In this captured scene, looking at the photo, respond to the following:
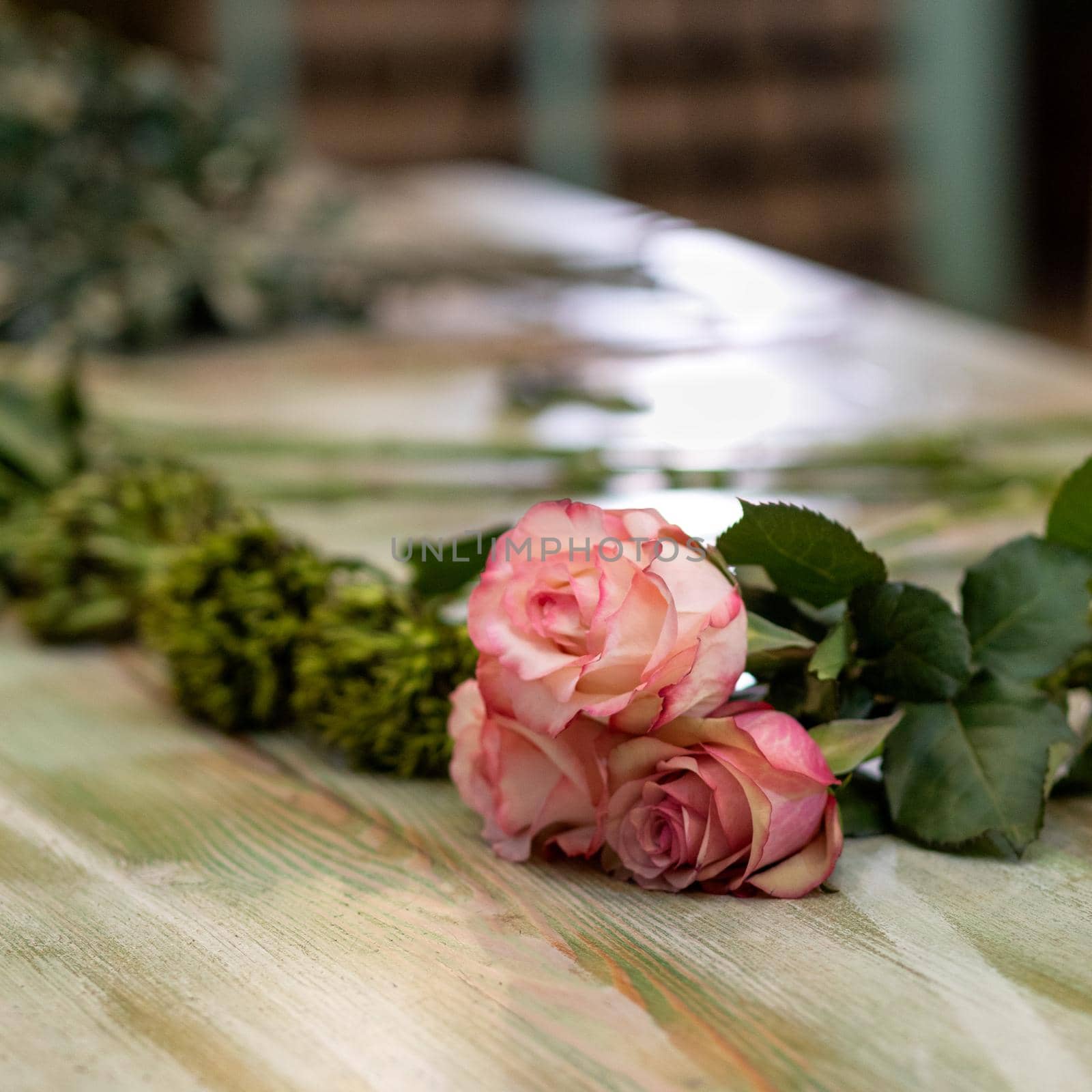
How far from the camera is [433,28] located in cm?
399

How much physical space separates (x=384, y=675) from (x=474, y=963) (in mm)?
115

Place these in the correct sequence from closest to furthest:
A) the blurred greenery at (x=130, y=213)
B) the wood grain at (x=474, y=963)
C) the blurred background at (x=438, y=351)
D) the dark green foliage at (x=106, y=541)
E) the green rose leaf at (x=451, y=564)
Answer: the wood grain at (x=474, y=963) → the green rose leaf at (x=451, y=564) → the dark green foliage at (x=106, y=541) → the blurred background at (x=438, y=351) → the blurred greenery at (x=130, y=213)

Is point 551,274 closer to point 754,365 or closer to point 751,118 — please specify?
point 754,365

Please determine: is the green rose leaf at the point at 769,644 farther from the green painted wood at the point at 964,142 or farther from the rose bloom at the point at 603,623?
the green painted wood at the point at 964,142

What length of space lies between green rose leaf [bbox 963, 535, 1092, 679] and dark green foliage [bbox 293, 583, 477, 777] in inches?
6.3

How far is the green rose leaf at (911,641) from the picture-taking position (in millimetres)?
340

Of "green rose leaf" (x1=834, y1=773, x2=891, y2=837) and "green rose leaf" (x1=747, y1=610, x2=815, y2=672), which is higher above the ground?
"green rose leaf" (x1=747, y1=610, x2=815, y2=672)

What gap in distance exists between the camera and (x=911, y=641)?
35 cm

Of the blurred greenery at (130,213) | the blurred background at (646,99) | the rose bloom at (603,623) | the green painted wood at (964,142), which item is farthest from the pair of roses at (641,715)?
the blurred background at (646,99)

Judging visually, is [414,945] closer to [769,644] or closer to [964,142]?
[769,644]

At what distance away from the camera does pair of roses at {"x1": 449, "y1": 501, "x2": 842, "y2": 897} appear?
31 centimetres

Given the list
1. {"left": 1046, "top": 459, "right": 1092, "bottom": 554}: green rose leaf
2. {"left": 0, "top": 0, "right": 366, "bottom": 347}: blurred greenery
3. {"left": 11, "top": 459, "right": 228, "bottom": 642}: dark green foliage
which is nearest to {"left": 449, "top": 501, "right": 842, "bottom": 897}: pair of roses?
{"left": 1046, "top": 459, "right": 1092, "bottom": 554}: green rose leaf

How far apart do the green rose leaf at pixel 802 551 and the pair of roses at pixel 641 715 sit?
0.06 feet

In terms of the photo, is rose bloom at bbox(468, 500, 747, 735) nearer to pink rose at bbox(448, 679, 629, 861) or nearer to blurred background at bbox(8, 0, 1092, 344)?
pink rose at bbox(448, 679, 629, 861)
